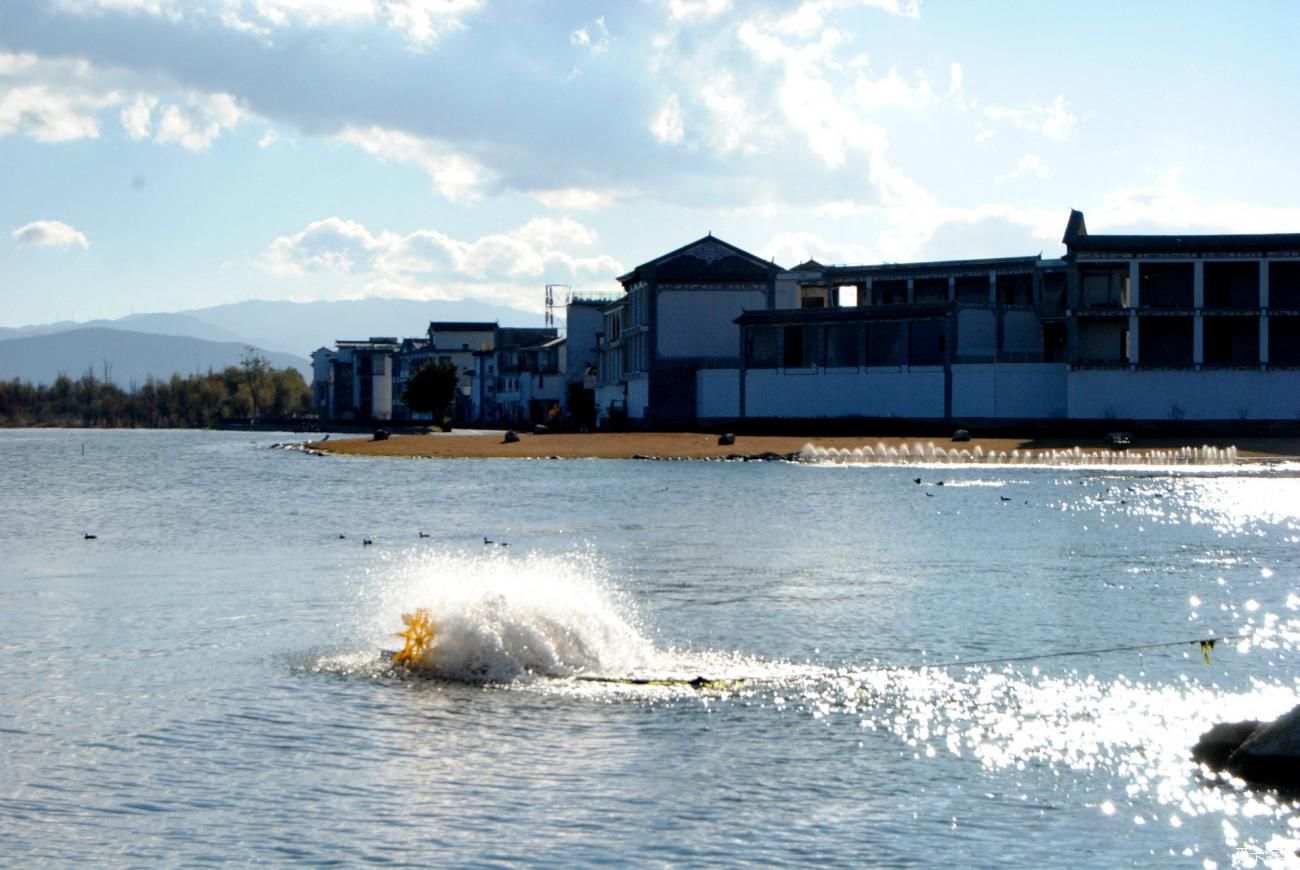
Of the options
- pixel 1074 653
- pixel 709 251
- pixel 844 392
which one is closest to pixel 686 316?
pixel 709 251

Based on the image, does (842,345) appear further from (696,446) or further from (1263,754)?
(1263,754)

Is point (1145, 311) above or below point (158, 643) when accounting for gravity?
above

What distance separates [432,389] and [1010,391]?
3609 inches

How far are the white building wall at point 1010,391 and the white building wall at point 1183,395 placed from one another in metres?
1.54

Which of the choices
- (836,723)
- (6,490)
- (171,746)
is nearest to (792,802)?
(836,723)

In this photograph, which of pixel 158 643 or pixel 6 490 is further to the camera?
pixel 6 490

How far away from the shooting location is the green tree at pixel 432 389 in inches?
7579

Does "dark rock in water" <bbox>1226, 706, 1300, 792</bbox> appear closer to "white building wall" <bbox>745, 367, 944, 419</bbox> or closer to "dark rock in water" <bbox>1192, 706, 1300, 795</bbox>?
"dark rock in water" <bbox>1192, 706, 1300, 795</bbox>

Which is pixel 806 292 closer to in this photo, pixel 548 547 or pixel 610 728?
pixel 548 547

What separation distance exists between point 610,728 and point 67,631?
13347 mm

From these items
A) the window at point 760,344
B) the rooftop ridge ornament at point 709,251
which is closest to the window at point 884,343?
the window at point 760,344

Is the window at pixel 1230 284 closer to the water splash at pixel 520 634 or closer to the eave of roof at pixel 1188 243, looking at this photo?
the eave of roof at pixel 1188 243

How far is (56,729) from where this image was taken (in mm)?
22094

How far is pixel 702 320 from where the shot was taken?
137 m
